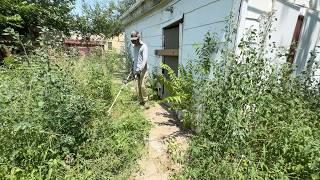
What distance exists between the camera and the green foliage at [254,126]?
2834mm

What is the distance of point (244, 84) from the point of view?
3240mm

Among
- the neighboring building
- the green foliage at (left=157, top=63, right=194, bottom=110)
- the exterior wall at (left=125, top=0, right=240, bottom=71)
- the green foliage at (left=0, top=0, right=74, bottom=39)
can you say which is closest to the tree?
the neighboring building

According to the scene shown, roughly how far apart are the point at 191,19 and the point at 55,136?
3400 mm

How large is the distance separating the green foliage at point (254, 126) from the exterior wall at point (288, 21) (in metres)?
0.24

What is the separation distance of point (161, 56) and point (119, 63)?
7.41 metres

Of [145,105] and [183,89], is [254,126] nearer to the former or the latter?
[183,89]

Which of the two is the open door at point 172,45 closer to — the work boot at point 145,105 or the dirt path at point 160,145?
the work boot at point 145,105

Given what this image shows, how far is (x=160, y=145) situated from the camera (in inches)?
171

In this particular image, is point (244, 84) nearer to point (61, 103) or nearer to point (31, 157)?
point (61, 103)

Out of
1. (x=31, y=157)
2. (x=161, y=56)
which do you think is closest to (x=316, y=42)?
(x=161, y=56)

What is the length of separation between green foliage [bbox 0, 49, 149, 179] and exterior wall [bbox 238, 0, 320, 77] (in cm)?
246

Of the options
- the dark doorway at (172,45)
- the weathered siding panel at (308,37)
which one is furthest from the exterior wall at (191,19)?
the weathered siding panel at (308,37)

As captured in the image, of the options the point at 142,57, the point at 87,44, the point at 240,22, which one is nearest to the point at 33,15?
the point at 87,44

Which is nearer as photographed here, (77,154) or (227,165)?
(227,165)
